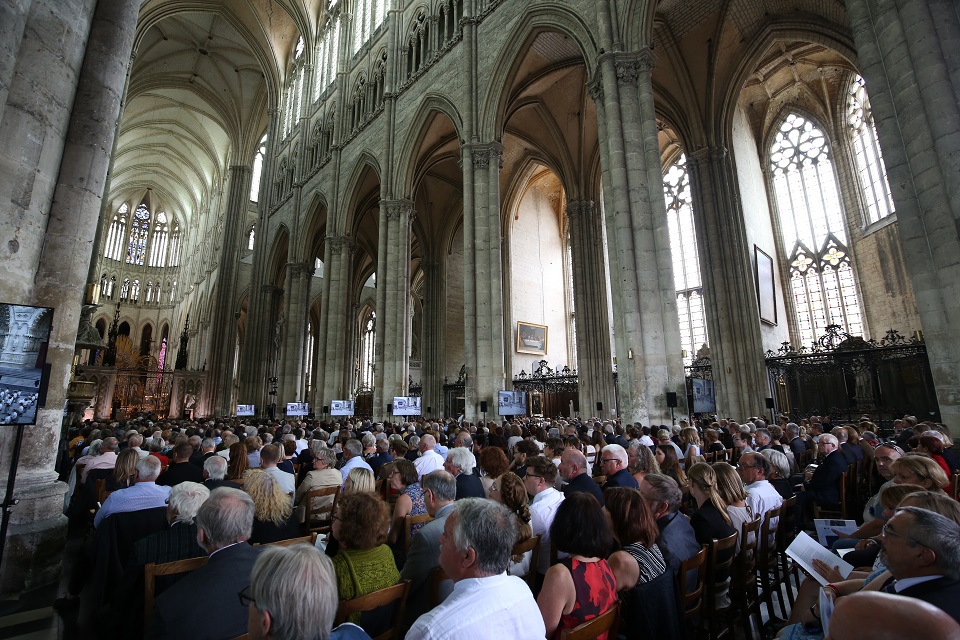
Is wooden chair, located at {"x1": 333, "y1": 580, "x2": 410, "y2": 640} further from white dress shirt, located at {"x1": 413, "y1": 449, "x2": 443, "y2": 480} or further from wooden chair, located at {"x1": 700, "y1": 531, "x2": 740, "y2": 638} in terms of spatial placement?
white dress shirt, located at {"x1": 413, "y1": 449, "x2": 443, "y2": 480}

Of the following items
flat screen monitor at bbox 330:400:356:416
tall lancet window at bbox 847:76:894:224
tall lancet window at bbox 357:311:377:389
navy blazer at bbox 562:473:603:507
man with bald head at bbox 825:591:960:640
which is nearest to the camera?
man with bald head at bbox 825:591:960:640

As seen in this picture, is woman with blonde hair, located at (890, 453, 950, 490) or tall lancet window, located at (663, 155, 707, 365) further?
tall lancet window, located at (663, 155, 707, 365)

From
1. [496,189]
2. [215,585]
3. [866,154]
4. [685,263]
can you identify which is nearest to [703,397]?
[496,189]

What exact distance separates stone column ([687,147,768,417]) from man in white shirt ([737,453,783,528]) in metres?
11.9

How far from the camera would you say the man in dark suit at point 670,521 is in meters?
2.49

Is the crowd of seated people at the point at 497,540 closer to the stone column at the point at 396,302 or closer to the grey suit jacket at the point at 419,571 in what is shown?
the grey suit jacket at the point at 419,571

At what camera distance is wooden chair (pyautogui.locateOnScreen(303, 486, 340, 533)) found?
158 inches

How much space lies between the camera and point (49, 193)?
4.46 meters

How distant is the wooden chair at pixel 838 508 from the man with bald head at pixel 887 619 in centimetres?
437

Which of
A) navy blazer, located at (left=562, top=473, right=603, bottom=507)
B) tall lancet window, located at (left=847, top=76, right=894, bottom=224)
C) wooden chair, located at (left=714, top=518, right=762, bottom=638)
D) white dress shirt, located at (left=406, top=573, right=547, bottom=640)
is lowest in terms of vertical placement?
wooden chair, located at (left=714, top=518, right=762, bottom=638)

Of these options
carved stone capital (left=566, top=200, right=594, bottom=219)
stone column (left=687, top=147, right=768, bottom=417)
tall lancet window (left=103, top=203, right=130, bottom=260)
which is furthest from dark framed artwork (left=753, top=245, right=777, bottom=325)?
tall lancet window (left=103, top=203, right=130, bottom=260)

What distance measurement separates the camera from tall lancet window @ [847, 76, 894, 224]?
18.9 metres

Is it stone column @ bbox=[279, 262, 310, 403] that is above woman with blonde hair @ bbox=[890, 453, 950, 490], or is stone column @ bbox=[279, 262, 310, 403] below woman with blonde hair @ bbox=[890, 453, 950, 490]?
above

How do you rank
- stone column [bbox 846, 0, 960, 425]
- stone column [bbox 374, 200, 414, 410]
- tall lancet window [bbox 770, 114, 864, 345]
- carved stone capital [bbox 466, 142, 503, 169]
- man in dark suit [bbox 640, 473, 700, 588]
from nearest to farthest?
man in dark suit [bbox 640, 473, 700, 588], stone column [bbox 846, 0, 960, 425], carved stone capital [bbox 466, 142, 503, 169], stone column [bbox 374, 200, 414, 410], tall lancet window [bbox 770, 114, 864, 345]
